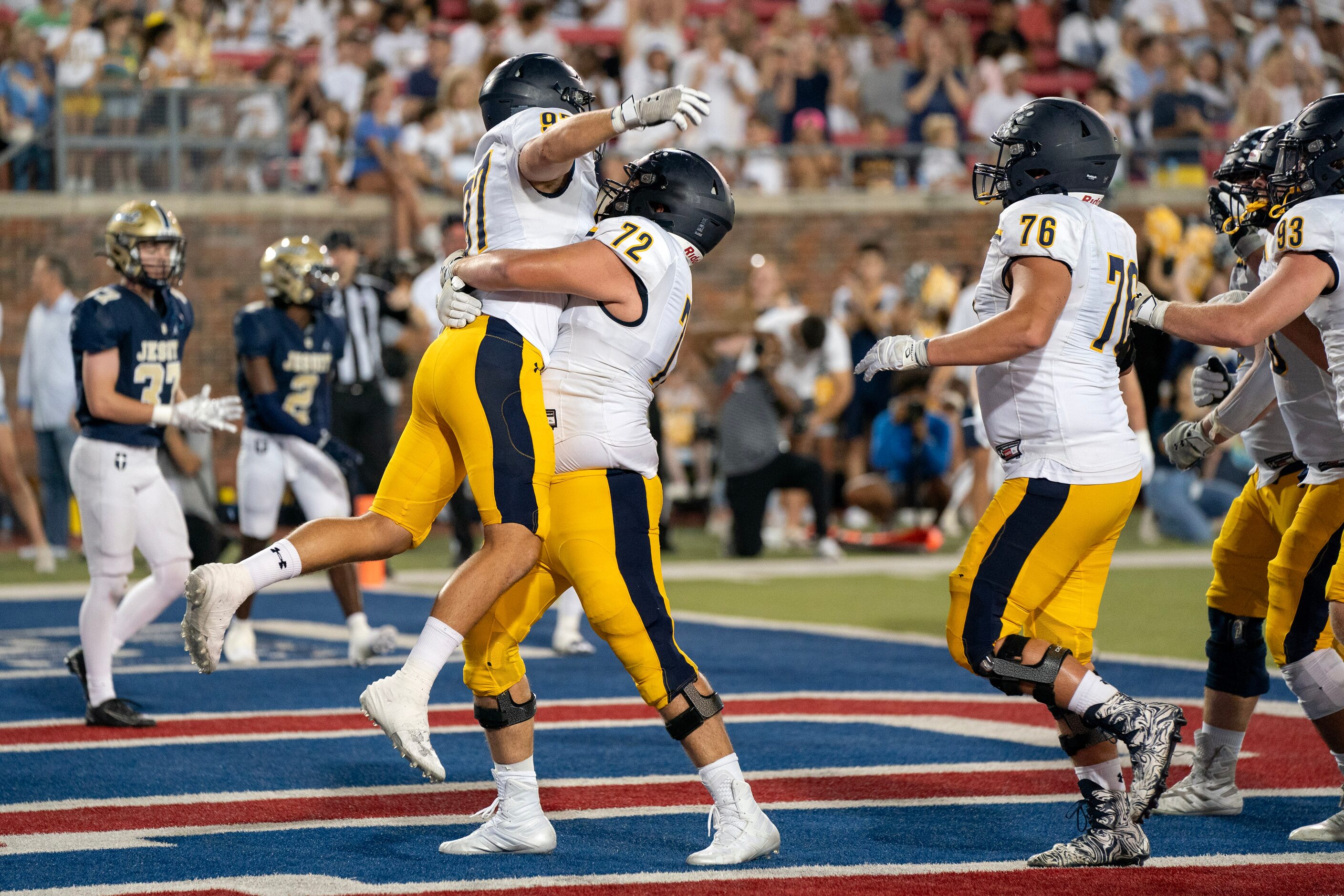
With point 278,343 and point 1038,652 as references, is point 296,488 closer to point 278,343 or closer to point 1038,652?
point 278,343

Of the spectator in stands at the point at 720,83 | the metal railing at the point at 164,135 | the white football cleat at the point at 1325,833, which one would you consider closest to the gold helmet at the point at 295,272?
the white football cleat at the point at 1325,833

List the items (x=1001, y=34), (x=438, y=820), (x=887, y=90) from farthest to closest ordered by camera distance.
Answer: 1. (x=1001, y=34)
2. (x=887, y=90)
3. (x=438, y=820)

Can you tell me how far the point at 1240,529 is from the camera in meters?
5.20

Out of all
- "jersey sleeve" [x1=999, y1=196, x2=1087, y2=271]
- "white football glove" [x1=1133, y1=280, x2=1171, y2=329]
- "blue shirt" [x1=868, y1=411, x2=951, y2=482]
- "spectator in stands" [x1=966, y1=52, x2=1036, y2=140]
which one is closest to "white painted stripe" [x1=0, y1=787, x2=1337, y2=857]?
"white football glove" [x1=1133, y1=280, x2=1171, y2=329]

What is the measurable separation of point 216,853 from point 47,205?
11.6 metres

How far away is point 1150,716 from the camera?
4.27 meters

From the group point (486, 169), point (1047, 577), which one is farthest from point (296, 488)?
point (1047, 577)

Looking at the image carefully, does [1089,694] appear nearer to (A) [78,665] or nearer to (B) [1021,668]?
(B) [1021,668]

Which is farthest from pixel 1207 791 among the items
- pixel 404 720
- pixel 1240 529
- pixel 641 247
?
pixel 404 720

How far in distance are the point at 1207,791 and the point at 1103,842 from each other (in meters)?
0.90

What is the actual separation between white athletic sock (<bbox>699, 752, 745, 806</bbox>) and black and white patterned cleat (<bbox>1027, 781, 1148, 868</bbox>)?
0.79m

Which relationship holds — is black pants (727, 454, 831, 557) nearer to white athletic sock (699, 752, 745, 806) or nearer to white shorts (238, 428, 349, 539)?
white shorts (238, 428, 349, 539)

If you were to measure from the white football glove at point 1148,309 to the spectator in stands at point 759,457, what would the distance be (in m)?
8.36

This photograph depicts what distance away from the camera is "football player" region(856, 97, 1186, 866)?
4359 millimetres
